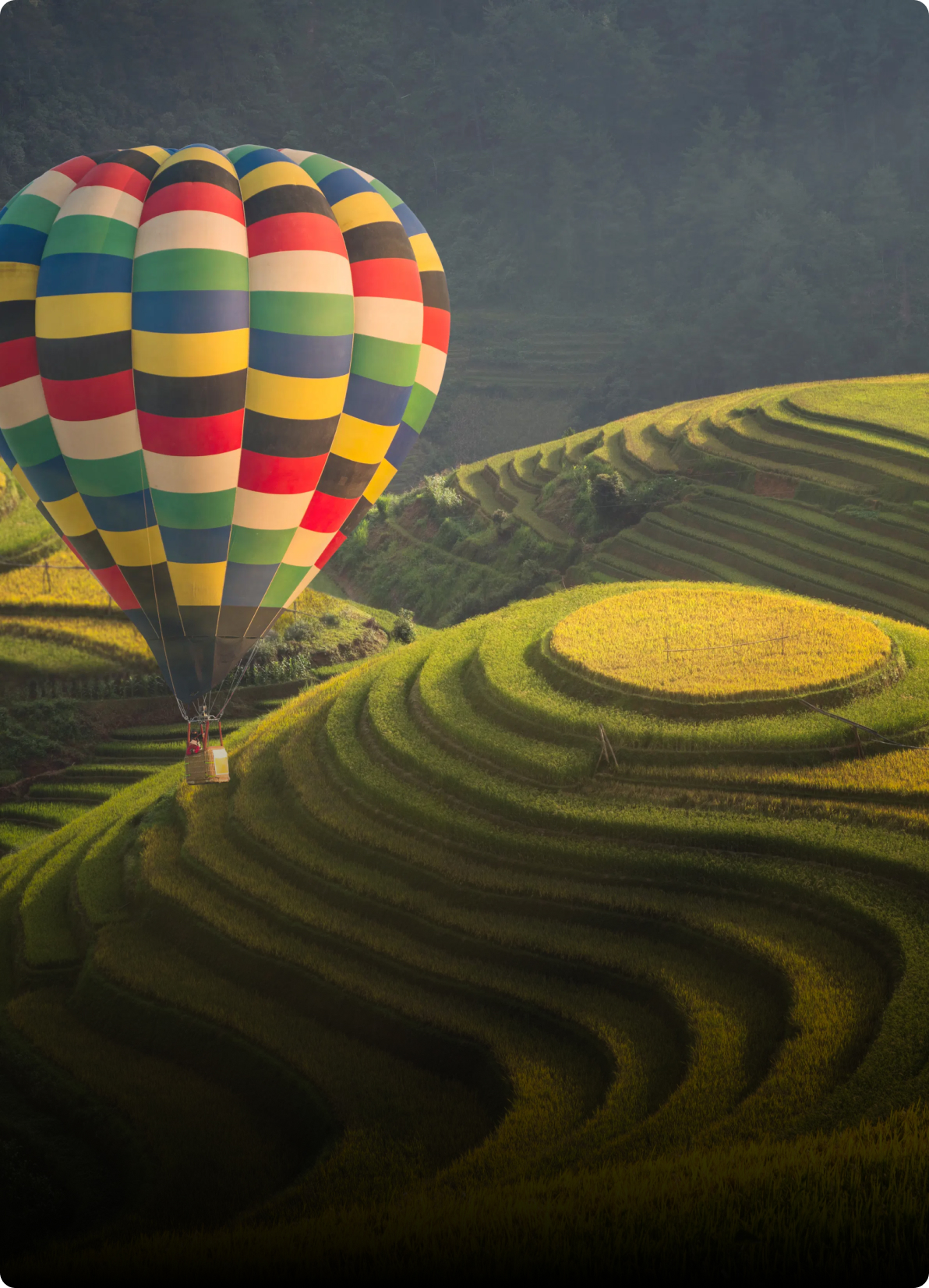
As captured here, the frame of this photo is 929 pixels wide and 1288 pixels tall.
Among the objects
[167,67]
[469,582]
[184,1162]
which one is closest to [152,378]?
[184,1162]

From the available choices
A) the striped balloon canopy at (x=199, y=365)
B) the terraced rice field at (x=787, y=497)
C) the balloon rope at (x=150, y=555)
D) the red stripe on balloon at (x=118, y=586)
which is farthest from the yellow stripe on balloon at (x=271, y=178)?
the terraced rice field at (x=787, y=497)

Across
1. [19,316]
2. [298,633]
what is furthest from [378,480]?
[298,633]

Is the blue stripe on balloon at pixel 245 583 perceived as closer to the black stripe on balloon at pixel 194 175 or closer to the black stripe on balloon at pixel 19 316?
the black stripe on balloon at pixel 19 316

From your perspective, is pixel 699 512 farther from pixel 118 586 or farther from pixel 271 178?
pixel 118 586

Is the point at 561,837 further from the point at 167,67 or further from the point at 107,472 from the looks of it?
the point at 167,67

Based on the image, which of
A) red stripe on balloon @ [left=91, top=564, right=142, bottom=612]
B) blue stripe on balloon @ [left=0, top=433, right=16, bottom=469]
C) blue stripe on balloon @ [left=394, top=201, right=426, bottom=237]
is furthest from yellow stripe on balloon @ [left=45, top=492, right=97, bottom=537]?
blue stripe on balloon @ [left=394, top=201, right=426, bottom=237]

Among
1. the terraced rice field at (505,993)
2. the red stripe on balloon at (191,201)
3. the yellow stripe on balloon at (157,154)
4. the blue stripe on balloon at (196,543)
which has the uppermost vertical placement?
the yellow stripe on balloon at (157,154)

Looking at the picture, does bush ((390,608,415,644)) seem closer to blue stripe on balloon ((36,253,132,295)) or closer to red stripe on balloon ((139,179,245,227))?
red stripe on balloon ((139,179,245,227))
